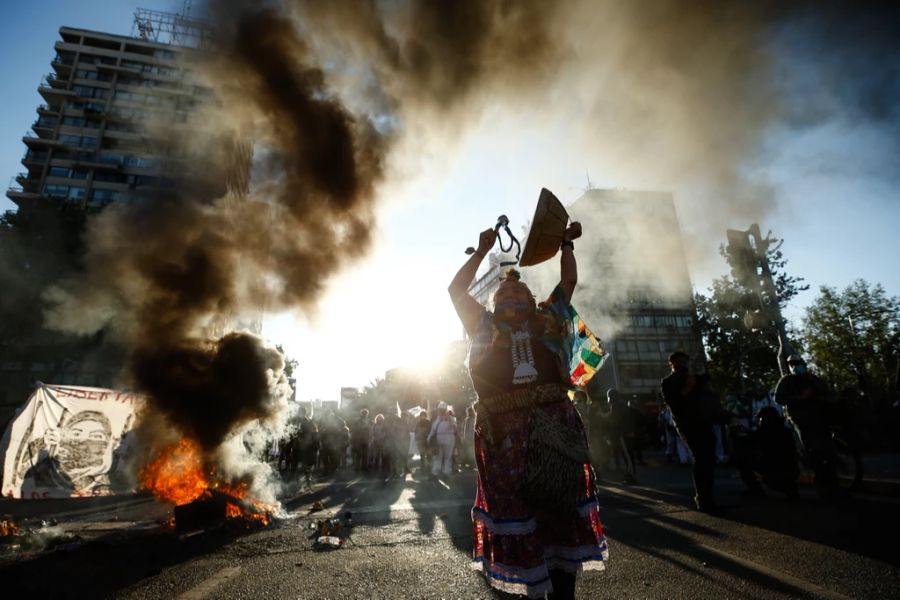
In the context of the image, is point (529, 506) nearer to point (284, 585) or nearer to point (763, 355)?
point (284, 585)

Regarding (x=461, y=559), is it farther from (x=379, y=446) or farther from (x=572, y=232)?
(x=379, y=446)

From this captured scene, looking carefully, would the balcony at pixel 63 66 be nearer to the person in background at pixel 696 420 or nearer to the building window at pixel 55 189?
the building window at pixel 55 189

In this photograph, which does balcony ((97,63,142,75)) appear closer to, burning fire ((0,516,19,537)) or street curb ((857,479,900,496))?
burning fire ((0,516,19,537))

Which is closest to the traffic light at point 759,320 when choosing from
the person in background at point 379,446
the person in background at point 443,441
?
the person in background at point 443,441

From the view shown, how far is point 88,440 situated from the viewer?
10797mm

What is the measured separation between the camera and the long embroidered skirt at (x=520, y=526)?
2033mm

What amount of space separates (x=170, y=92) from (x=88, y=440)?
52.2m

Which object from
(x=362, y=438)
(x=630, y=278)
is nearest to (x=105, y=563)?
(x=362, y=438)

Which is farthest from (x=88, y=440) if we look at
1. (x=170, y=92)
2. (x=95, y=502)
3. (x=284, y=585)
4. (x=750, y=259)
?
(x=170, y=92)

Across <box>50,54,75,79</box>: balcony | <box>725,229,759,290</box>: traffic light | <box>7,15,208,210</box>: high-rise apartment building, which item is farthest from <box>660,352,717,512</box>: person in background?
<box>50,54,75,79</box>: balcony

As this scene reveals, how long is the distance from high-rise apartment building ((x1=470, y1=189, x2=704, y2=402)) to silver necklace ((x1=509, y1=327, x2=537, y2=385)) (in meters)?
0.57

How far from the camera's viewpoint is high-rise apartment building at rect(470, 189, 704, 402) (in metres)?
18.0

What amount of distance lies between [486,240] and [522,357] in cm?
77

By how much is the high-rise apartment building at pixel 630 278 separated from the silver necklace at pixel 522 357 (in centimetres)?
57
